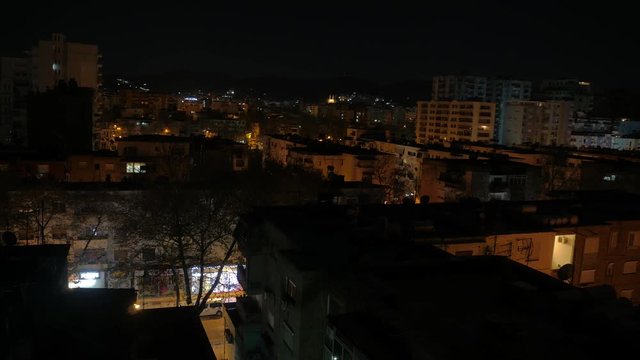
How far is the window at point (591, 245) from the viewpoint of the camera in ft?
51.4

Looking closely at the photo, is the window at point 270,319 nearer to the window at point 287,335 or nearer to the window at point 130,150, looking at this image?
the window at point 287,335

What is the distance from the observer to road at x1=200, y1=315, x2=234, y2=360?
17.2 metres

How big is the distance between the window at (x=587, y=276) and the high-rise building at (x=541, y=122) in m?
58.7

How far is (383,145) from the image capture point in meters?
50.5

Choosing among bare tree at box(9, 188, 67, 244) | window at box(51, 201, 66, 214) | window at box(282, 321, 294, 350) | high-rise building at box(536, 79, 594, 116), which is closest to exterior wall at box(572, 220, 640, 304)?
window at box(282, 321, 294, 350)

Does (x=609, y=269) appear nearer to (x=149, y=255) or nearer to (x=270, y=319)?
(x=270, y=319)

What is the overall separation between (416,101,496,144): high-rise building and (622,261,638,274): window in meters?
53.6

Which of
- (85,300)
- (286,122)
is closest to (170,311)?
(85,300)

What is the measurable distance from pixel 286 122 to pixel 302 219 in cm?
7361

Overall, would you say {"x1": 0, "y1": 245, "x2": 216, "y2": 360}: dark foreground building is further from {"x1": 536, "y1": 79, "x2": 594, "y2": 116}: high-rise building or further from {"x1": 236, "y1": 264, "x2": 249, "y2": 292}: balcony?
{"x1": 536, "y1": 79, "x2": 594, "y2": 116}: high-rise building

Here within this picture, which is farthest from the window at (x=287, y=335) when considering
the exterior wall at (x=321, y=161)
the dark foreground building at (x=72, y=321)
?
the exterior wall at (x=321, y=161)

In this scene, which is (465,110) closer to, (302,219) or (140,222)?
(140,222)

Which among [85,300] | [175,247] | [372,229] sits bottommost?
[175,247]

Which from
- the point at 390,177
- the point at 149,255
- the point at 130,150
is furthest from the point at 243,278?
the point at 390,177
